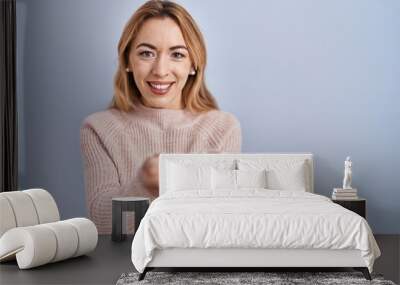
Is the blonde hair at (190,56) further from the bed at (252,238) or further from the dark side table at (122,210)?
the bed at (252,238)

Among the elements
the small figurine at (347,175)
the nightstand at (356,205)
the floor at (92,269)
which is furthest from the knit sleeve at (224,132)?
the floor at (92,269)

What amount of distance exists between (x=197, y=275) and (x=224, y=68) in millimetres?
2733

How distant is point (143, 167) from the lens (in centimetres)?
691

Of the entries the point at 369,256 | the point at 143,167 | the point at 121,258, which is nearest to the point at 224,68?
the point at 143,167

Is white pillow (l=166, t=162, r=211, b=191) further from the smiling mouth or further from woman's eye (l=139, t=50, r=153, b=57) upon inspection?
woman's eye (l=139, t=50, r=153, b=57)

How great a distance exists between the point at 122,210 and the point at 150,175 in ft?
2.03

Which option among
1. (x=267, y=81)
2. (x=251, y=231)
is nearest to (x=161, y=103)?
(x=267, y=81)

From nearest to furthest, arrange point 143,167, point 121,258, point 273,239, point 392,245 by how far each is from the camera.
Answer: point 273,239 < point 121,258 < point 392,245 < point 143,167

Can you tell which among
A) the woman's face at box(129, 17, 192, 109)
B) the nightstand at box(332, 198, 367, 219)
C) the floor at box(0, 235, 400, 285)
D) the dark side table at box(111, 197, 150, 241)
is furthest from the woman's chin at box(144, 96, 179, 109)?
the nightstand at box(332, 198, 367, 219)

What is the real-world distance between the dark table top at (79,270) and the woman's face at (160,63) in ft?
5.88

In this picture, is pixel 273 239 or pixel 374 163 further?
pixel 374 163

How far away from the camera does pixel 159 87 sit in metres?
6.96

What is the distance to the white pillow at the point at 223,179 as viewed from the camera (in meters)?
6.33

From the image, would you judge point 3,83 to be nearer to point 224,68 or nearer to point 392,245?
point 224,68
